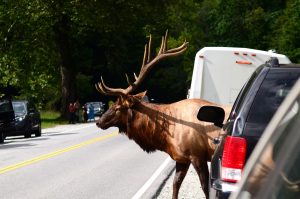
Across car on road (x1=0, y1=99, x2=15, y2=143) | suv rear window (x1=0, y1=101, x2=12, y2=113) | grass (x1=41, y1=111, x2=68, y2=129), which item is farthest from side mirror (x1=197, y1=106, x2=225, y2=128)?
grass (x1=41, y1=111, x2=68, y2=129)

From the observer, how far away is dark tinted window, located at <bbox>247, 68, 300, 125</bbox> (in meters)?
5.70

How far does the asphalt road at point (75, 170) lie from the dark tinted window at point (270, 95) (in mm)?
6597

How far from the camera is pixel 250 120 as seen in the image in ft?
18.8

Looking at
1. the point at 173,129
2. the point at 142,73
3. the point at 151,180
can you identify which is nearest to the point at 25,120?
the point at 151,180

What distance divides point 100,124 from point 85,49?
6703 cm

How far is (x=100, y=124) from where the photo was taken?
12.4 m

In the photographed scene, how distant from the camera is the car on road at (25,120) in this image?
3275 cm

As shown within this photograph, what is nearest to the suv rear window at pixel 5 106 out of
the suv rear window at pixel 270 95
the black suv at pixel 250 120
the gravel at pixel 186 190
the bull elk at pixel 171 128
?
the gravel at pixel 186 190

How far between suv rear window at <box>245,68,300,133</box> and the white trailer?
10470 millimetres

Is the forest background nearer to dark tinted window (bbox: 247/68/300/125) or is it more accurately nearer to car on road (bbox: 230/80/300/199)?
dark tinted window (bbox: 247/68/300/125)

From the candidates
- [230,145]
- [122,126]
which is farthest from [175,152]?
[230,145]

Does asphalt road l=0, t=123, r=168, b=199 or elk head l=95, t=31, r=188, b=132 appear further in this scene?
asphalt road l=0, t=123, r=168, b=199

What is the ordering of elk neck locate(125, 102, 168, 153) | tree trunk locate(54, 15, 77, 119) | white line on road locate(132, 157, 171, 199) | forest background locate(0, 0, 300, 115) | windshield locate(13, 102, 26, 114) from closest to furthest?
elk neck locate(125, 102, 168, 153), white line on road locate(132, 157, 171, 199), windshield locate(13, 102, 26, 114), forest background locate(0, 0, 300, 115), tree trunk locate(54, 15, 77, 119)

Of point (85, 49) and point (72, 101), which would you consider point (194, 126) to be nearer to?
point (72, 101)
